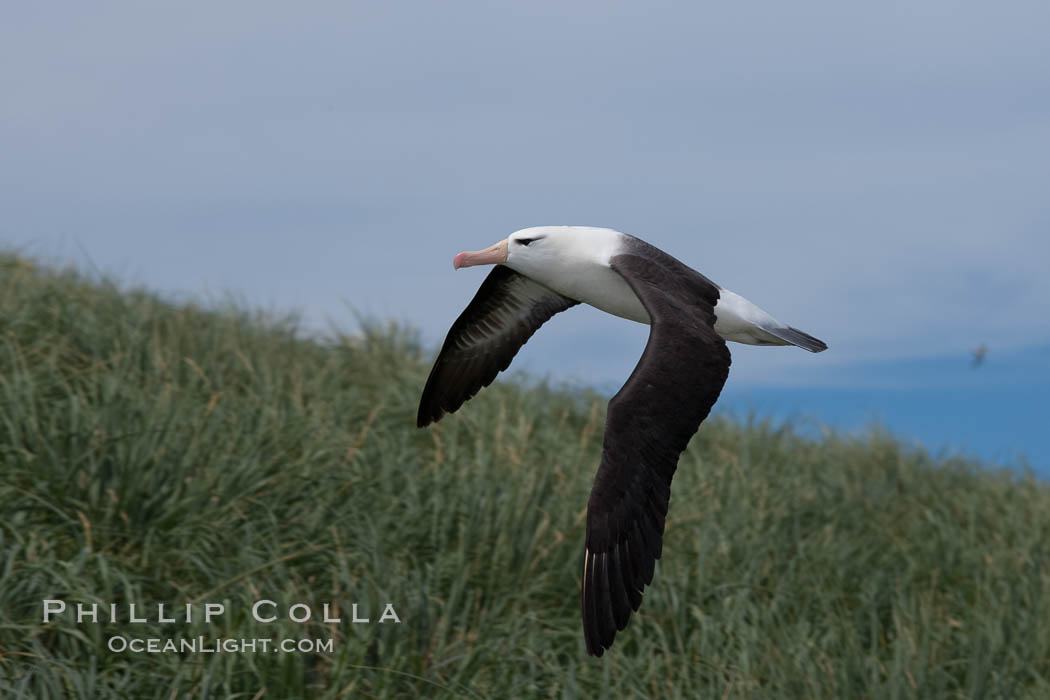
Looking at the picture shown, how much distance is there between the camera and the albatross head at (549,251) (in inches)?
145

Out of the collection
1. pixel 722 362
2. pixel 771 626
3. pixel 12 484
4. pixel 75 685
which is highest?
pixel 722 362

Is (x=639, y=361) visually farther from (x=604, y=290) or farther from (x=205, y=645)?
(x=205, y=645)

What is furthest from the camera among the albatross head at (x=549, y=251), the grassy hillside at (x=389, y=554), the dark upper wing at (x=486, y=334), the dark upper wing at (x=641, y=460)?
the grassy hillside at (x=389, y=554)

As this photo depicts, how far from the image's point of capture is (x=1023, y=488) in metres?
9.54

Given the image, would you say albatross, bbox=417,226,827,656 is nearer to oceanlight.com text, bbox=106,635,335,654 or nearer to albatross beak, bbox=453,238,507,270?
albatross beak, bbox=453,238,507,270

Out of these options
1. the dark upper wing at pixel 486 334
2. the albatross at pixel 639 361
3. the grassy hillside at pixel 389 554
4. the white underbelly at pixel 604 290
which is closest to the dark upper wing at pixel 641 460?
A: the albatross at pixel 639 361

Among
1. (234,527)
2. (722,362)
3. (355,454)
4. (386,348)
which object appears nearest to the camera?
(722,362)

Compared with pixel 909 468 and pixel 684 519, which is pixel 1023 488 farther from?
pixel 684 519

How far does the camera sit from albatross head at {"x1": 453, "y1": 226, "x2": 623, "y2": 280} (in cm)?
368

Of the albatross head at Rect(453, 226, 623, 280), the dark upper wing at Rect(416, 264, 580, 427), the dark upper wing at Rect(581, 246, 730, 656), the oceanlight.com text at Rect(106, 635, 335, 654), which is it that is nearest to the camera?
the dark upper wing at Rect(581, 246, 730, 656)

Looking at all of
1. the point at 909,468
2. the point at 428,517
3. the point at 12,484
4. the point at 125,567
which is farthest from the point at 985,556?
the point at 12,484

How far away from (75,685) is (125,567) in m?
0.83

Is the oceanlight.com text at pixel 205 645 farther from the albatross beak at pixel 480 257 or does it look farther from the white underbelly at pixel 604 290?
the white underbelly at pixel 604 290

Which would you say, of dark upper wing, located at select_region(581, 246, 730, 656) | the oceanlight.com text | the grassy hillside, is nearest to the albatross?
dark upper wing, located at select_region(581, 246, 730, 656)
